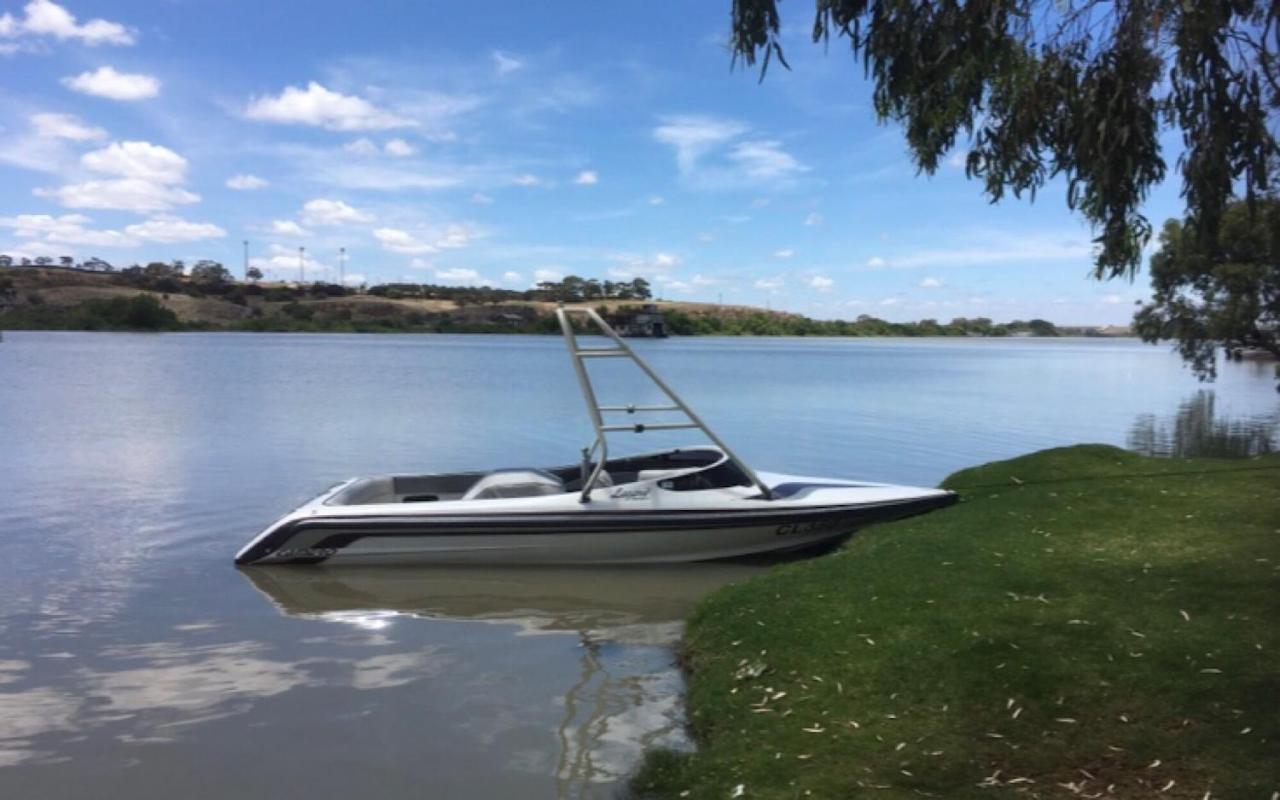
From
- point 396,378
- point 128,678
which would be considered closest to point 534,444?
point 128,678

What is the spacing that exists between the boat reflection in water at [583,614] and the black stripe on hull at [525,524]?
1.26 feet

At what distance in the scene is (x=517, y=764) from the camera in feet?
18.7

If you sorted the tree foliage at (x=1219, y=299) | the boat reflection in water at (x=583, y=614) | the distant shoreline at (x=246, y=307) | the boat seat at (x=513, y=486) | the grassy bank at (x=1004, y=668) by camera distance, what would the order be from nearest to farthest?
the grassy bank at (x=1004, y=668) < the boat reflection in water at (x=583, y=614) < the boat seat at (x=513, y=486) < the tree foliage at (x=1219, y=299) < the distant shoreline at (x=246, y=307)

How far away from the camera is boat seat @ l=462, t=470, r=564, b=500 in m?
11.0

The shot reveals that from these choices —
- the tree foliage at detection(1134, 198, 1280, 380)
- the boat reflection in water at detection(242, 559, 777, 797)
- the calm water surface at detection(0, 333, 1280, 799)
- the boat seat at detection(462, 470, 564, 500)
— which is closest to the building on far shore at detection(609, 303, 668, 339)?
the tree foliage at detection(1134, 198, 1280, 380)

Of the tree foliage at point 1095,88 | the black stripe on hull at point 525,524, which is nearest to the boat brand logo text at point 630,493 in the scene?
the black stripe on hull at point 525,524

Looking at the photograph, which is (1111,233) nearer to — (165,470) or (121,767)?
(121,767)

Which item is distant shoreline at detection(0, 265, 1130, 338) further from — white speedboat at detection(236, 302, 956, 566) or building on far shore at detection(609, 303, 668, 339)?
white speedboat at detection(236, 302, 956, 566)

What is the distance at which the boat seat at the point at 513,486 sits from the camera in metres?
11.0

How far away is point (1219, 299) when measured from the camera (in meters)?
28.6

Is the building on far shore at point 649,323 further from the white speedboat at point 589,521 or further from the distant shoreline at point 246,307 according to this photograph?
the white speedboat at point 589,521

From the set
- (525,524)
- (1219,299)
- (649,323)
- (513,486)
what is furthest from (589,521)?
(649,323)

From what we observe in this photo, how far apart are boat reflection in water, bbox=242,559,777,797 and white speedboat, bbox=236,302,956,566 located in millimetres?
193

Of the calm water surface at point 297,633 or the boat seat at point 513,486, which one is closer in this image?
the calm water surface at point 297,633
